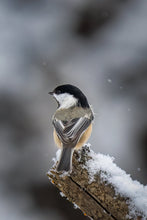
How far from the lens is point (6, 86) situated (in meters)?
6.04

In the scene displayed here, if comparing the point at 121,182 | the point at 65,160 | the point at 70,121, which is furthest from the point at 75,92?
the point at 121,182

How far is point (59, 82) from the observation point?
19.8 feet

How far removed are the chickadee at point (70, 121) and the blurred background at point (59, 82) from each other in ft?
6.51

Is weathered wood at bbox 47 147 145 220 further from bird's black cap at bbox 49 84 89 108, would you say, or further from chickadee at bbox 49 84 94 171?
bird's black cap at bbox 49 84 89 108

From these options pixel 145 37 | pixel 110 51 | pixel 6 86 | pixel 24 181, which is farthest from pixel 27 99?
pixel 145 37

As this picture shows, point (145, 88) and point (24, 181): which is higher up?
point (145, 88)

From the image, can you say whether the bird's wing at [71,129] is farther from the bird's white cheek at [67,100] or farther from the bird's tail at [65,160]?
the bird's white cheek at [67,100]

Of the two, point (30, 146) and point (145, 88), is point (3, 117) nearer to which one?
point (30, 146)

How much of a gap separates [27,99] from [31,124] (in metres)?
0.43

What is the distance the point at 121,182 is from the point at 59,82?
3.67 metres

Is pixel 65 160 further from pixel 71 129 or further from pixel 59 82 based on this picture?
pixel 59 82

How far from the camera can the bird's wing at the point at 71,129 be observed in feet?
9.77

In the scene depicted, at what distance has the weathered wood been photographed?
2443 mm

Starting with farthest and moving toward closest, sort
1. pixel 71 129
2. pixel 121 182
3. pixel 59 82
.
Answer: pixel 59 82 → pixel 71 129 → pixel 121 182
